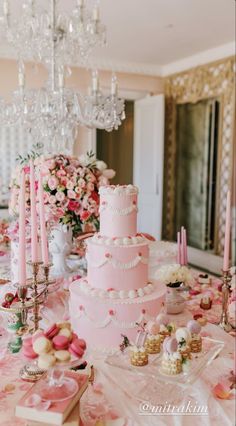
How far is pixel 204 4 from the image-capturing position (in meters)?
3.46

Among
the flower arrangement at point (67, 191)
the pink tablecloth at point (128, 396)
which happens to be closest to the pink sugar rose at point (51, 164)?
the flower arrangement at point (67, 191)

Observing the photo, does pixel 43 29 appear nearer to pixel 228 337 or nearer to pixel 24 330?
pixel 24 330

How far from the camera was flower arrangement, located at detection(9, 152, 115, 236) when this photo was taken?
78.4 inches

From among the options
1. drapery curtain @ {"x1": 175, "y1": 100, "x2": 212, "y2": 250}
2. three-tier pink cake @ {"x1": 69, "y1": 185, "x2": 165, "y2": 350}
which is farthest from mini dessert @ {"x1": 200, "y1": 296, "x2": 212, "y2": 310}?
drapery curtain @ {"x1": 175, "y1": 100, "x2": 212, "y2": 250}

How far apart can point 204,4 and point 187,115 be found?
257 cm

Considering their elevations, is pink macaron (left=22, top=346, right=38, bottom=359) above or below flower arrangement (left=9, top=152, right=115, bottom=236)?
below

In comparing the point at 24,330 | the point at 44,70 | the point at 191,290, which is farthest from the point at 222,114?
the point at 24,330

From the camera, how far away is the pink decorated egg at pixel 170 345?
116 centimetres

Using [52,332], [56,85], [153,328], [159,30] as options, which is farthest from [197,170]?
[52,332]

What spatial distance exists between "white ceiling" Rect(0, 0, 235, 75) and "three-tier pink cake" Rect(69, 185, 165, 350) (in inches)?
98.9

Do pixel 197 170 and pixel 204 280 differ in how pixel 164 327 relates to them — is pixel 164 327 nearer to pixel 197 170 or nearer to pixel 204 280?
pixel 204 280

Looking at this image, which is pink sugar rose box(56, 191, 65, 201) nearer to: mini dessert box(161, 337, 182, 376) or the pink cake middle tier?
the pink cake middle tier

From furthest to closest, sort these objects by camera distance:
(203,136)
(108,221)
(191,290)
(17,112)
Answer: (203,136), (17,112), (191,290), (108,221)

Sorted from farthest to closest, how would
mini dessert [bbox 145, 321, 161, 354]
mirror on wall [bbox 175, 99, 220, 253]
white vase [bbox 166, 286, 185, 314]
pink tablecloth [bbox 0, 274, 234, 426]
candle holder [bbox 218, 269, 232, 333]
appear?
mirror on wall [bbox 175, 99, 220, 253] → white vase [bbox 166, 286, 185, 314] → candle holder [bbox 218, 269, 232, 333] → mini dessert [bbox 145, 321, 161, 354] → pink tablecloth [bbox 0, 274, 234, 426]
